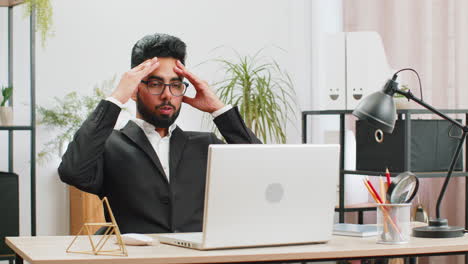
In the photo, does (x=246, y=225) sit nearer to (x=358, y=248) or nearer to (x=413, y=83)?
(x=358, y=248)

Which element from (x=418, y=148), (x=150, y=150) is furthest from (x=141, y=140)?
(x=418, y=148)

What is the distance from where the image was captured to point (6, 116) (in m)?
3.76

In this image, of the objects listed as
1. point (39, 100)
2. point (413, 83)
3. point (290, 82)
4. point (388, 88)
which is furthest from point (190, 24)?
point (388, 88)

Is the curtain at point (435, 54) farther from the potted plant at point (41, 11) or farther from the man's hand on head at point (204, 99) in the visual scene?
the potted plant at point (41, 11)

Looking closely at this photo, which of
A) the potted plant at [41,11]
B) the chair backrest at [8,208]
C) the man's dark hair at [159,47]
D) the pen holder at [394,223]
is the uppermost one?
the potted plant at [41,11]

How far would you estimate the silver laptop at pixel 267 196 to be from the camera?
176cm

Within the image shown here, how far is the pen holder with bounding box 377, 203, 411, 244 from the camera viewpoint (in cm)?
196

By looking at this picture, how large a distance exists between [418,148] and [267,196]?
170 centimetres

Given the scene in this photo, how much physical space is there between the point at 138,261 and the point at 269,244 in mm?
348

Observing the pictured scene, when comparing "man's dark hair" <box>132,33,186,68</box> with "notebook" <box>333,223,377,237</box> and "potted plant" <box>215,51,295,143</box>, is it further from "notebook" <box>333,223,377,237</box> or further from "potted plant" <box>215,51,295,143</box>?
"potted plant" <box>215,51,295,143</box>

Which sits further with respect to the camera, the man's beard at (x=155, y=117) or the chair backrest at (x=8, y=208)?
the chair backrest at (x=8, y=208)

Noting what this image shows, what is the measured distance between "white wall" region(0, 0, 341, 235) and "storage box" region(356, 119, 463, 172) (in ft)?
5.24

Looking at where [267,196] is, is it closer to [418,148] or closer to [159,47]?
[159,47]

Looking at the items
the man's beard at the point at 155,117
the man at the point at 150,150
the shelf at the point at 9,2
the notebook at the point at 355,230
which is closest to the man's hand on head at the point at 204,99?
the man at the point at 150,150
